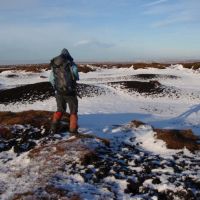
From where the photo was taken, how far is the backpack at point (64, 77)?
12688 mm

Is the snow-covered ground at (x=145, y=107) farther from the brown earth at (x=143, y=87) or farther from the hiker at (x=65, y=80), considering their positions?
the hiker at (x=65, y=80)

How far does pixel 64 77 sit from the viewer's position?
1281cm

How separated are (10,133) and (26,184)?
540cm

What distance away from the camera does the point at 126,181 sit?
9.19m

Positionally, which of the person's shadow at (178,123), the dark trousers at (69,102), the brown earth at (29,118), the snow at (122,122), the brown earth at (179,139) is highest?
the dark trousers at (69,102)

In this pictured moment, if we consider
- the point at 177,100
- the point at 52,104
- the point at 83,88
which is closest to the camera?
the point at 52,104

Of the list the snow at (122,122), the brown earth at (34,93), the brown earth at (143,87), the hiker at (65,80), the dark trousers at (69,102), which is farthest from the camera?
the brown earth at (143,87)

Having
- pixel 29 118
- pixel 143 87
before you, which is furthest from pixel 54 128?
pixel 143 87

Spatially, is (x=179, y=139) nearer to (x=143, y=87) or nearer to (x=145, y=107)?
(x=145, y=107)

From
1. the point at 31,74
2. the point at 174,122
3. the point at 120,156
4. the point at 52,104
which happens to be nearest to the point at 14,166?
the point at 120,156

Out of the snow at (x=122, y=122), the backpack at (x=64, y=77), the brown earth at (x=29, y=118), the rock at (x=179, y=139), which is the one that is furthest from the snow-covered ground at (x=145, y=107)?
the backpack at (x=64, y=77)

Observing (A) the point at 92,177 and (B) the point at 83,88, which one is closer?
(A) the point at 92,177

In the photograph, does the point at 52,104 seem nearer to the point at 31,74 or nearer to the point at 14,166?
the point at 14,166

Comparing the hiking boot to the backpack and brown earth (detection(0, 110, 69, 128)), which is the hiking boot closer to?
brown earth (detection(0, 110, 69, 128))
